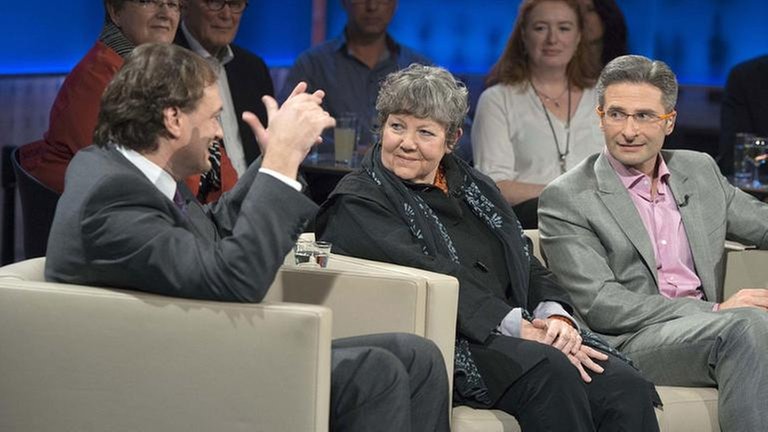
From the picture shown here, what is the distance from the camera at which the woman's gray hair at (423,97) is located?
3.37m

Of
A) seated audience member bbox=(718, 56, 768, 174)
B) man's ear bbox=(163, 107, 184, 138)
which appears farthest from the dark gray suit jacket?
seated audience member bbox=(718, 56, 768, 174)

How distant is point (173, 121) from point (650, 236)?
151cm

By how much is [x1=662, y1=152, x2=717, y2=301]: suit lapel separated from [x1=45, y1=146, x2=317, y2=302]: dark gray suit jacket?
4.55 feet

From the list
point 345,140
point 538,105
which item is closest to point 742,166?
point 538,105

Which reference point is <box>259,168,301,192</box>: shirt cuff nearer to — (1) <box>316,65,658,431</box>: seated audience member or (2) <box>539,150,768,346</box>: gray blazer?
(1) <box>316,65,658,431</box>: seated audience member

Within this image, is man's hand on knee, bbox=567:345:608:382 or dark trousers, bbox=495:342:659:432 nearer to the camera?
dark trousers, bbox=495:342:659:432

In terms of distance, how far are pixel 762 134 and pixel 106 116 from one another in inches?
157

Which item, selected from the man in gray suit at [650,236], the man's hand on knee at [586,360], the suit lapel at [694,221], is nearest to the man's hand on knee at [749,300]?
the man in gray suit at [650,236]

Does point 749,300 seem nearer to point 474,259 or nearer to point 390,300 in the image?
point 474,259

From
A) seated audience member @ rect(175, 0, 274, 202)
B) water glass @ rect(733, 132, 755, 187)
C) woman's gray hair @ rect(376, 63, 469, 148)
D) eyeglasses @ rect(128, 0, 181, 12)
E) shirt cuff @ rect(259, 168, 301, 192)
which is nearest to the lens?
shirt cuff @ rect(259, 168, 301, 192)

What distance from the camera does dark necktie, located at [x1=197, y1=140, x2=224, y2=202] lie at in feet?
14.2

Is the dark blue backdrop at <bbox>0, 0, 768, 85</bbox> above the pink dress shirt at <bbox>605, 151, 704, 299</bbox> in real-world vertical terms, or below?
above

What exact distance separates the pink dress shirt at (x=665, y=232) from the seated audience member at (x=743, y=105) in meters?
2.37

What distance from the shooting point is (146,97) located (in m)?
2.70
